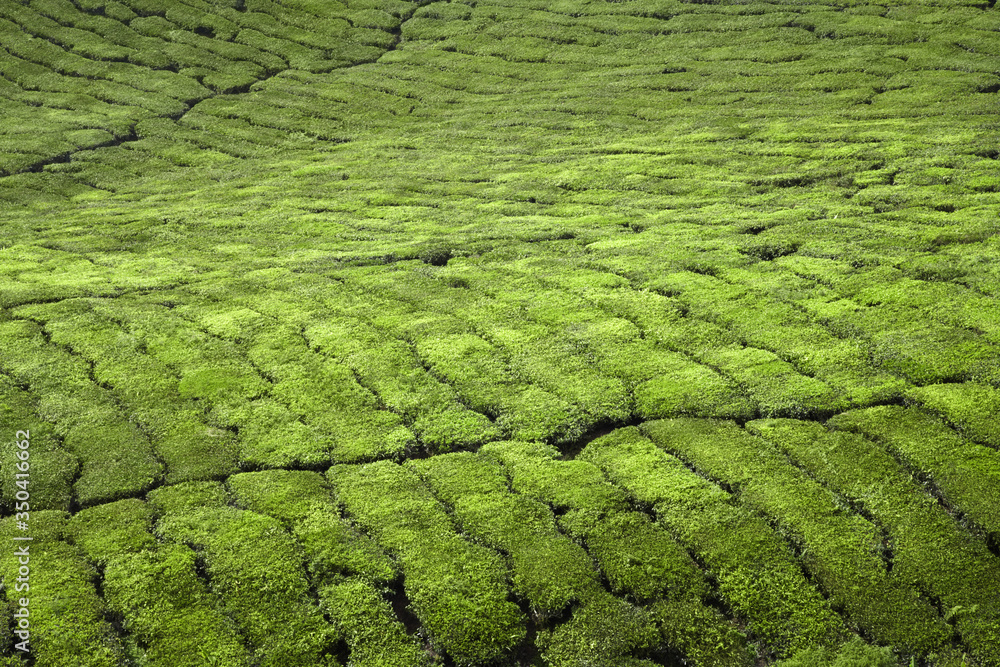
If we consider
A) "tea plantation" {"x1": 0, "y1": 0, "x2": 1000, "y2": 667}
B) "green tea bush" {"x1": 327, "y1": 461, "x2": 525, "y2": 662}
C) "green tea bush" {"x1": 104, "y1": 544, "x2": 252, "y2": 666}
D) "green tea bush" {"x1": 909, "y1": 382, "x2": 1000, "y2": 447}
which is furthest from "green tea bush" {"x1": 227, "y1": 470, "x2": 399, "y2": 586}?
"green tea bush" {"x1": 909, "y1": 382, "x2": 1000, "y2": 447}

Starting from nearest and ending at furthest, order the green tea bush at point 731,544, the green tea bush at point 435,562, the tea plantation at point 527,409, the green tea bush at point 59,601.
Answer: the green tea bush at point 59,601
the green tea bush at point 731,544
the green tea bush at point 435,562
the tea plantation at point 527,409

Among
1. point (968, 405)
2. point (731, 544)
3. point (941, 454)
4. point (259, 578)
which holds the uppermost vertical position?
point (968, 405)

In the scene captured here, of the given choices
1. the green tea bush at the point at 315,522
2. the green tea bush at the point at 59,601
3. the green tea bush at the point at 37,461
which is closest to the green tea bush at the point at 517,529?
the green tea bush at the point at 315,522

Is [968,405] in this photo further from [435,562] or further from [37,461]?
[37,461]

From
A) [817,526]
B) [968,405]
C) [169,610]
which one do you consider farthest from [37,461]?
[968,405]

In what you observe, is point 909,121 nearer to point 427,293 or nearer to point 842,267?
point 842,267

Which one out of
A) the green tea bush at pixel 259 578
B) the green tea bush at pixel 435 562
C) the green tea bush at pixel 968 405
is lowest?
the green tea bush at pixel 259 578
